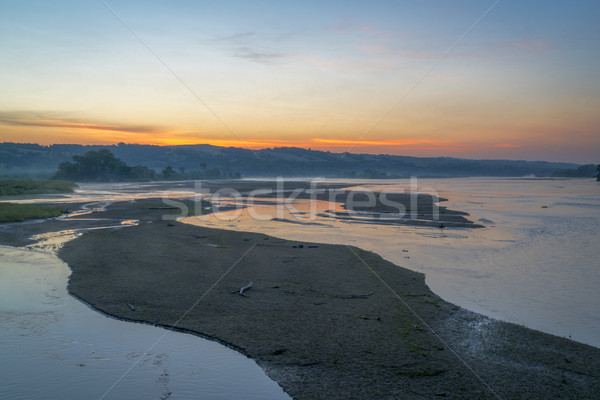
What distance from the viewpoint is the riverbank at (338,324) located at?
8320 mm

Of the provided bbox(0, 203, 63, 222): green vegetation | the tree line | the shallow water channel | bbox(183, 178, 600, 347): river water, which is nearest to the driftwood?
the shallow water channel

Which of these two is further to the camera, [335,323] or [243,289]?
[243,289]

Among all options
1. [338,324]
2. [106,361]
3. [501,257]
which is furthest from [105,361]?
[501,257]

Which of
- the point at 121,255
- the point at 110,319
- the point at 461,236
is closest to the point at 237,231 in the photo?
the point at 121,255

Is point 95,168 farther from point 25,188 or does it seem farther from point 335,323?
point 335,323

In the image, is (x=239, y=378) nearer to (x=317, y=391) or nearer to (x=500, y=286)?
(x=317, y=391)

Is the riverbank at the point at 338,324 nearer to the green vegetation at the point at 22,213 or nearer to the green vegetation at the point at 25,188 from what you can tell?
the green vegetation at the point at 22,213

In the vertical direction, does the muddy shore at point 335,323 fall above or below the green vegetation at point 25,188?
below

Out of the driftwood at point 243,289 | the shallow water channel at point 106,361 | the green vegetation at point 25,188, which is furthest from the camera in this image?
the green vegetation at point 25,188

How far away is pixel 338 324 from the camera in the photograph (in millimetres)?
11234

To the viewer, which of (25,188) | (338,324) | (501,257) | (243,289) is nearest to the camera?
(338,324)

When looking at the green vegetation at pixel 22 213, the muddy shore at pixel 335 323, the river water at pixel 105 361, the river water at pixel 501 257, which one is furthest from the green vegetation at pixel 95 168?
the river water at pixel 105 361

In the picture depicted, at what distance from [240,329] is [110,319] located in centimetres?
382

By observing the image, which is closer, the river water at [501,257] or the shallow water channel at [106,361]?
the shallow water channel at [106,361]
